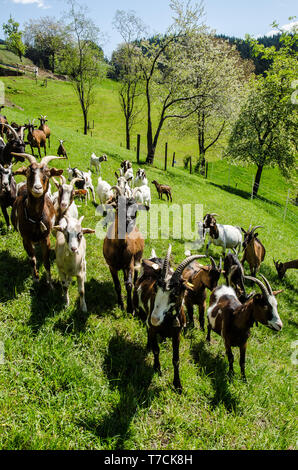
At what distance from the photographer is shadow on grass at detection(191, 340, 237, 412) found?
4.06 m

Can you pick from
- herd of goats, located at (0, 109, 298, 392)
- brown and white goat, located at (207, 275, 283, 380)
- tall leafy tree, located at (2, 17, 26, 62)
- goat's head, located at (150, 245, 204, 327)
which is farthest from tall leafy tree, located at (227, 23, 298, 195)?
tall leafy tree, located at (2, 17, 26, 62)

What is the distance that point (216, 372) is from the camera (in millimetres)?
4586

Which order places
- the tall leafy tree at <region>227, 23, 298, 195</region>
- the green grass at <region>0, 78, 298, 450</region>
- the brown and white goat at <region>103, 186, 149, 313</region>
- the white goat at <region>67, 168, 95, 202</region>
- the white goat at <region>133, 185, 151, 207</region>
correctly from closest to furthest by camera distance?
the green grass at <region>0, 78, 298, 450</region>
the brown and white goat at <region>103, 186, 149, 313</region>
the white goat at <region>67, 168, 95, 202</region>
the white goat at <region>133, 185, 151, 207</region>
the tall leafy tree at <region>227, 23, 298, 195</region>

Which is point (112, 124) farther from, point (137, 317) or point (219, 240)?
point (137, 317)

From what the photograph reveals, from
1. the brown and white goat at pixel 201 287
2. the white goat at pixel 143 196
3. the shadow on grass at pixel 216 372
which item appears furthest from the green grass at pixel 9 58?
the shadow on grass at pixel 216 372

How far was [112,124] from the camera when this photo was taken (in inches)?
2041

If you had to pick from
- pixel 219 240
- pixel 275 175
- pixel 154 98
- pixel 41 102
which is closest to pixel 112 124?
pixel 41 102

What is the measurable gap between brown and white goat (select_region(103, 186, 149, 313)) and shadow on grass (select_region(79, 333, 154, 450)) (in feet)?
3.70

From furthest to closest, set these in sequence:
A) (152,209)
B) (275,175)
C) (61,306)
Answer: (275,175) → (152,209) → (61,306)

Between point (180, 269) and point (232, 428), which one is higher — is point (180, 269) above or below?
above

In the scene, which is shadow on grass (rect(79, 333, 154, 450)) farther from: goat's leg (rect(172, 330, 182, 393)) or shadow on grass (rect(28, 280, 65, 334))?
shadow on grass (rect(28, 280, 65, 334))

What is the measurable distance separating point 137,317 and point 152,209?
27.6 feet

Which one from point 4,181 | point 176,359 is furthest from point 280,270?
point 4,181

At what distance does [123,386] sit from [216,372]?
1745mm
